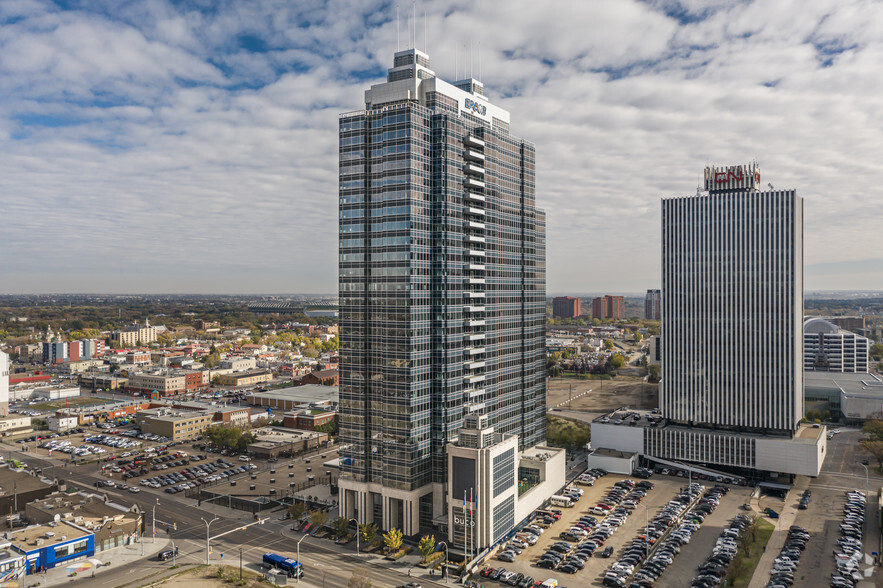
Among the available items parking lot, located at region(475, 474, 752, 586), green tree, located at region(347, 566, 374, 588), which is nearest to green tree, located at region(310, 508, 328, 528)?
green tree, located at region(347, 566, 374, 588)

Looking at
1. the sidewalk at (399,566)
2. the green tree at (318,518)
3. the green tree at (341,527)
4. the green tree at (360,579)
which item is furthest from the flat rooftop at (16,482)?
the green tree at (360,579)

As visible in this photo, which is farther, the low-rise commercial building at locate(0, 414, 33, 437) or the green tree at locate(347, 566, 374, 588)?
the low-rise commercial building at locate(0, 414, 33, 437)

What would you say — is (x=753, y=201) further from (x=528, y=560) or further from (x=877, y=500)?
(x=528, y=560)

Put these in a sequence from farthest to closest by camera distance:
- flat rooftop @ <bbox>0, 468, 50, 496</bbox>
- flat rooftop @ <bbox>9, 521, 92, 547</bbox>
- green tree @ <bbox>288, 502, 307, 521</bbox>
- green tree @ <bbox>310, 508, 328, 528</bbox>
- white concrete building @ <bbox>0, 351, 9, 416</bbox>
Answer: white concrete building @ <bbox>0, 351, 9, 416</bbox> → flat rooftop @ <bbox>0, 468, 50, 496</bbox> → green tree @ <bbox>288, 502, 307, 521</bbox> → green tree @ <bbox>310, 508, 328, 528</bbox> → flat rooftop @ <bbox>9, 521, 92, 547</bbox>

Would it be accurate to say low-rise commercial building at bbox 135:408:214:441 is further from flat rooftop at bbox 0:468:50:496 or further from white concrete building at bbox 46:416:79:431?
flat rooftop at bbox 0:468:50:496

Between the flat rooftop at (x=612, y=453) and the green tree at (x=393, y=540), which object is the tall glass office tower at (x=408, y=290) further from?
the flat rooftop at (x=612, y=453)

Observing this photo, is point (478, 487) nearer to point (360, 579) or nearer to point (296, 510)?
point (360, 579)

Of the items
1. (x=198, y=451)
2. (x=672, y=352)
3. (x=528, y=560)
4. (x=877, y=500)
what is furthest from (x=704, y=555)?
(x=198, y=451)

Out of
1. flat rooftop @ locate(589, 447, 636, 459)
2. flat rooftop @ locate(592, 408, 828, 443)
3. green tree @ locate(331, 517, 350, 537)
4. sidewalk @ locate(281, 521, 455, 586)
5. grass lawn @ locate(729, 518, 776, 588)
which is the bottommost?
sidewalk @ locate(281, 521, 455, 586)
